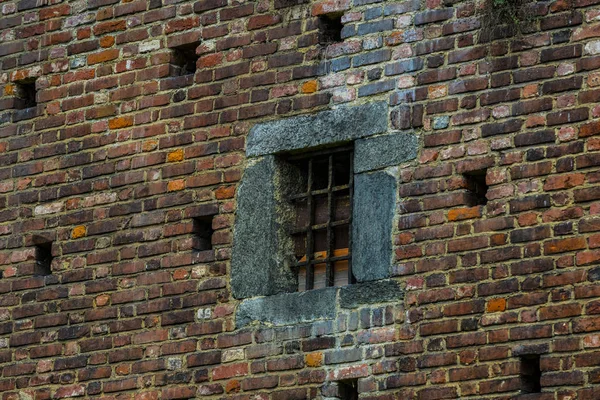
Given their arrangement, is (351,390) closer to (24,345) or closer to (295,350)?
(295,350)

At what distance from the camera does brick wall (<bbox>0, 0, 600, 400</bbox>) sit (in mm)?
11039

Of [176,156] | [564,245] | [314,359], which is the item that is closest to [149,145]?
[176,156]

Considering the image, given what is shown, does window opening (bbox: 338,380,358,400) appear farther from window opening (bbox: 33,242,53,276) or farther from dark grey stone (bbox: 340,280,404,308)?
window opening (bbox: 33,242,53,276)

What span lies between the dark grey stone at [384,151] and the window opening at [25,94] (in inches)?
106

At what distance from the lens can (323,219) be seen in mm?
11977

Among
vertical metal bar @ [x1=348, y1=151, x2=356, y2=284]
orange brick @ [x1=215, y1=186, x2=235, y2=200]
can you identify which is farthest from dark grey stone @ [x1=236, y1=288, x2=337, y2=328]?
orange brick @ [x1=215, y1=186, x2=235, y2=200]

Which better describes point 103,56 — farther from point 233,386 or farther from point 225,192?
point 233,386

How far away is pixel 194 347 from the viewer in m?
12.0

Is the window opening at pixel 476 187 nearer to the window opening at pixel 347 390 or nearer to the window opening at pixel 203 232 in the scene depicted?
the window opening at pixel 347 390

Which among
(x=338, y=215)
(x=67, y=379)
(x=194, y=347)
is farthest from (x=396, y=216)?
(x=67, y=379)

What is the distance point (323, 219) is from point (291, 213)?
238mm

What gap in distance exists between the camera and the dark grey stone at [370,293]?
11438 millimetres

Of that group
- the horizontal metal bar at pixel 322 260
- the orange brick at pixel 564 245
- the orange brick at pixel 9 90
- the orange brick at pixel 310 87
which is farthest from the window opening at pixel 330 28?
the orange brick at pixel 9 90

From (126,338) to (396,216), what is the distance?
6.57 feet
